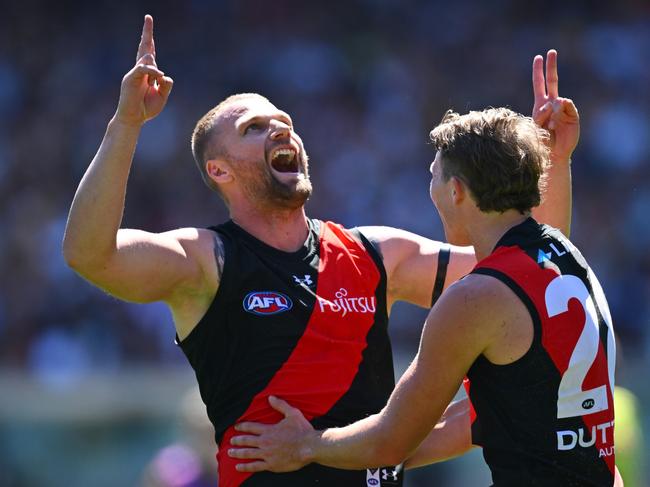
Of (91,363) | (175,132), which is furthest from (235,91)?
(91,363)

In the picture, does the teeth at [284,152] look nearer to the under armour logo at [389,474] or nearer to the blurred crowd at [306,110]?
the under armour logo at [389,474]

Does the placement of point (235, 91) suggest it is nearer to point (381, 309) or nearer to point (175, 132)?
point (175, 132)

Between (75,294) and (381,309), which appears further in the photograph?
(75,294)

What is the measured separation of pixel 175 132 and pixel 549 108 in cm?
1078

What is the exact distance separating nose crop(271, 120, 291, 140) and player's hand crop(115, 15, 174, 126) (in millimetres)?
565

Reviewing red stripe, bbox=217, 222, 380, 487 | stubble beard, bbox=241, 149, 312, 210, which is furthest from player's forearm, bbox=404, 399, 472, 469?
stubble beard, bbox=241, 149, 312, 210

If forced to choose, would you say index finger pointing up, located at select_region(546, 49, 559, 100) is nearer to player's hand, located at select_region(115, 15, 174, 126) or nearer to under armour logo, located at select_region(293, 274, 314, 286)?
under armour logo, located at select_region(293, 274, 314, 286)

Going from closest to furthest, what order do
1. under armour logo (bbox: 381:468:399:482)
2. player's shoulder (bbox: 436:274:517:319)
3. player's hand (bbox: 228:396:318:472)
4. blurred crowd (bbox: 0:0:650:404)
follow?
1. player's shoulder (bbox: 436:274:517:319)
2. player's hand (bbox: 228:396:318:472)
3. under armour logo (bbox: 381:468:399:482)
4. blurred crowd (bbox: 0:0:650:404)

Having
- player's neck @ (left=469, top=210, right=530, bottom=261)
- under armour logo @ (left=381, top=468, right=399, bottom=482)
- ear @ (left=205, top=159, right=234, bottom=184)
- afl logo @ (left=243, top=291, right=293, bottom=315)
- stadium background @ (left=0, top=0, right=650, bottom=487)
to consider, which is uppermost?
stadium background @ (left=0, top=0, right=650, bottom=487)

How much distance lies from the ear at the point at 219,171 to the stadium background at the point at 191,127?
18.7ft

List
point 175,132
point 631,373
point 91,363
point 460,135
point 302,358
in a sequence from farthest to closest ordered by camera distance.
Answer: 1. point 175,132
2. point 91,363
3. point 631,373
4. point 302,358
5. point 460,135

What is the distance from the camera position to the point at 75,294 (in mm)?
12875

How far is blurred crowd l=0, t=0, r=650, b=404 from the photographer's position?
12.7 m

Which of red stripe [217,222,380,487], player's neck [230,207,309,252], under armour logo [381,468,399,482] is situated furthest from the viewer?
player's neck [230,207,309,252]
